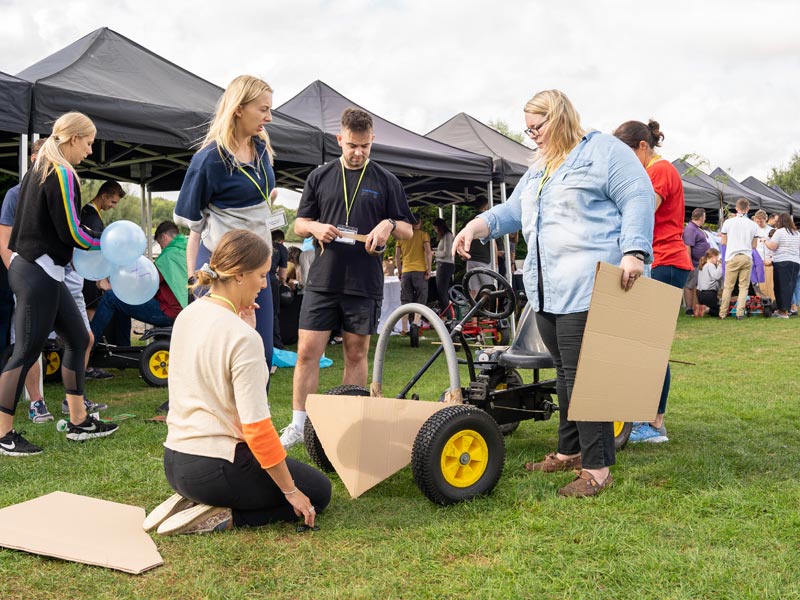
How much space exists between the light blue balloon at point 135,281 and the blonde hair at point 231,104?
2443 millimetres

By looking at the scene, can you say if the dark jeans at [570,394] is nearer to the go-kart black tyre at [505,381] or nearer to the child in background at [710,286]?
the go-kart black tyre at [505,381]

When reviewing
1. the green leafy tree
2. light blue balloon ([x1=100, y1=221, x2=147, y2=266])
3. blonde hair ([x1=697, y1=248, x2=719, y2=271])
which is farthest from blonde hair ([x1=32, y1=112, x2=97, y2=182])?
the green leafy tree

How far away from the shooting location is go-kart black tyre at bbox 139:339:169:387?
6656 mm

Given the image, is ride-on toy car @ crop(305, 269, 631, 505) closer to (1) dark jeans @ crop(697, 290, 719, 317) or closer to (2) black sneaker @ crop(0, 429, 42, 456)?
(2) black sneaker @ crop(0, 429, 42, 456)

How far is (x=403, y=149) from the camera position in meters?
8.71

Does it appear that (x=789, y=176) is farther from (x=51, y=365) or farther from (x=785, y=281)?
(x=51, y=365)

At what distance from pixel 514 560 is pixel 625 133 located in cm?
261

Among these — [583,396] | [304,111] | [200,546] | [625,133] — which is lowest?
[200,546]

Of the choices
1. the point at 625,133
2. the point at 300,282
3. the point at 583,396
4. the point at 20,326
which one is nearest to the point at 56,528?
the point at 20,326

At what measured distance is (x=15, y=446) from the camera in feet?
13.0

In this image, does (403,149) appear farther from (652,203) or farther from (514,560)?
(514,560)

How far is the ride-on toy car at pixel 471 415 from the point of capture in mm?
2977

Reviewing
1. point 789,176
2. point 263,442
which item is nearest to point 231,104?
point 263,442

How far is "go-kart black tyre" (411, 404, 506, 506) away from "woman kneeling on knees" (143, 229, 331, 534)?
495 mm
